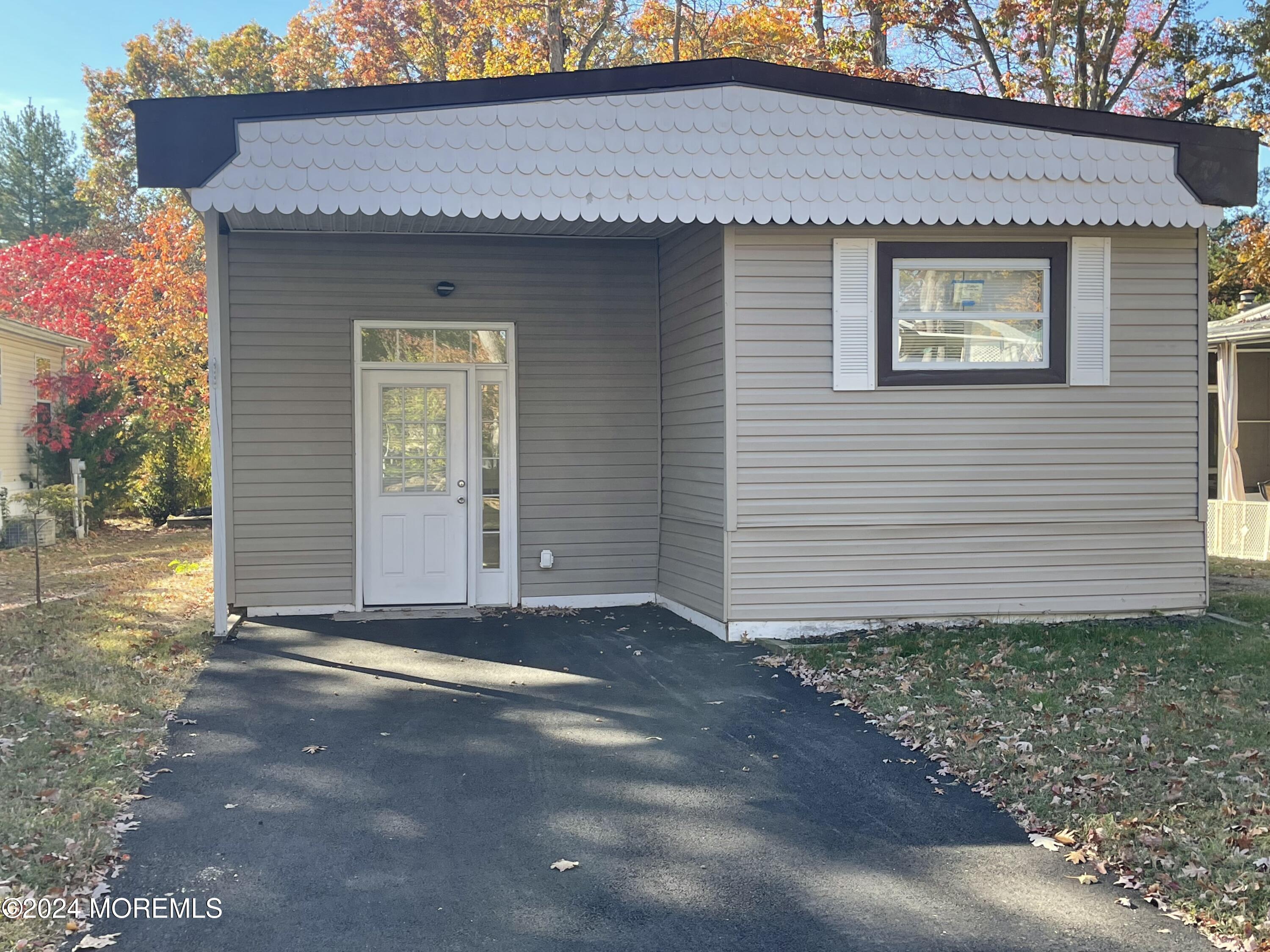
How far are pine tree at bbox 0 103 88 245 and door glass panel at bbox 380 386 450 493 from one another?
94.2 ft

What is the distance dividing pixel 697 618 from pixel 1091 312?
3.77 meters

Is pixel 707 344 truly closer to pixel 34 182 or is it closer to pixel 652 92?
pixel 652 92

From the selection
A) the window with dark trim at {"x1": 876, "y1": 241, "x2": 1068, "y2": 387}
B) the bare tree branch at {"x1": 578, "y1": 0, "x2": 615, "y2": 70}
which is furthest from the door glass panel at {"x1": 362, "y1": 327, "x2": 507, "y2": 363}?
the bare tree branch at {"x1": 578, "y1": 0, "x2": 615, "y2": 70}

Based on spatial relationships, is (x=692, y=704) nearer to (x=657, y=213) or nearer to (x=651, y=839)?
(x=651, y=839)

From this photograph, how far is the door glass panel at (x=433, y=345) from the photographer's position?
8945mm

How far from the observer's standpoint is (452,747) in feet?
17.5

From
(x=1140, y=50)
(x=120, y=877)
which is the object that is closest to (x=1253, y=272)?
(x=1140, y=50)

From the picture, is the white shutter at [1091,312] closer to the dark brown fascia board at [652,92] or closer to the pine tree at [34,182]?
the dark brown fascia board at [652,92]

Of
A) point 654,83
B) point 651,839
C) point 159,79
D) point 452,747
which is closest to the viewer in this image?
point 651,839

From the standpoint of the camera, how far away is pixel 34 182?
1294 inches

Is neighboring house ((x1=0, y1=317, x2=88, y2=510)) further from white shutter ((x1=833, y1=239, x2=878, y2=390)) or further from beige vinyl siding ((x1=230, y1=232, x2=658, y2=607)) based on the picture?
white shutter ((x1=833, y1=239, x2=878, y2=390))

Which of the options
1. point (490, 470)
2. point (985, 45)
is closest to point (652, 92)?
point (490, 470)

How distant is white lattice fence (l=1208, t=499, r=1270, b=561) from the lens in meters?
12.3

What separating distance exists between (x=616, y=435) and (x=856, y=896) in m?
5.97
